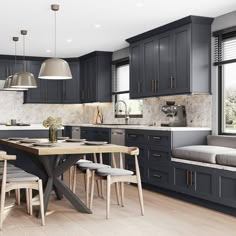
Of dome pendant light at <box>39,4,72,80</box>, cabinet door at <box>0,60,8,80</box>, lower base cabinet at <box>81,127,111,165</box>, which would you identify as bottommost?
lower base cabinet at <box>81,127,111,165</box>

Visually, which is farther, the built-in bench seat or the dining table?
the built-in bench seat

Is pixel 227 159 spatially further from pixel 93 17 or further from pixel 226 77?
pixel 93 17

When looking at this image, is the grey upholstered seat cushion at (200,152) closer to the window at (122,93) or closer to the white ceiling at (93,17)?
the white ceiling at (93,17)

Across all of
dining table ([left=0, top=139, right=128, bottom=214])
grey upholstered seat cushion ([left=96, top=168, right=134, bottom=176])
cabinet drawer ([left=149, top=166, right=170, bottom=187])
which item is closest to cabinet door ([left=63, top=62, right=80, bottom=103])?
cabinet drawer ([left=149, top=166, right=170, bottom=187])

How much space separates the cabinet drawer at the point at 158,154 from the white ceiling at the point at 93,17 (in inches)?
69.8

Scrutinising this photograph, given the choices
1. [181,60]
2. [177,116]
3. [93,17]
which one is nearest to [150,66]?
[181,60]

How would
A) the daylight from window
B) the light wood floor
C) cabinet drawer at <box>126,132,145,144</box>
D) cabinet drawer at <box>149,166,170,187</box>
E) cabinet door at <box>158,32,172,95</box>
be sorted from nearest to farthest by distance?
the light wood floor → cabinet drawer at <box>149,166,170,187</box> → cabinet door at <box>158,32,172,95</box> → cabinet drawer at <box>126,132,145,144</box> → the daylight from window

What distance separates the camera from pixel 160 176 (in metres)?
5.79

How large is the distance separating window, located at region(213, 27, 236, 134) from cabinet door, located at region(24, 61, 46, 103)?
462 cm

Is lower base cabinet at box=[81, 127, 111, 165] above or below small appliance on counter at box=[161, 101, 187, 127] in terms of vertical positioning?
below

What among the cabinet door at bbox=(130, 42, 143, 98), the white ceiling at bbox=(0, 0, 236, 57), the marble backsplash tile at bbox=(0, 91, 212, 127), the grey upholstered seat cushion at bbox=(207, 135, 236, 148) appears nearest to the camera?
the white ceiling at bbox=(0, 0, 236, 57)

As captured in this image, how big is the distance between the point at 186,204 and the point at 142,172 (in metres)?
1.26

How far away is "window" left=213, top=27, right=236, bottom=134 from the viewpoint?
5539 mm

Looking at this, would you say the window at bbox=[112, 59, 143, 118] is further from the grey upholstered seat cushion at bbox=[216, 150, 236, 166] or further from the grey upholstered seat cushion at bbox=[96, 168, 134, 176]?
the grey upholstered seat cushion at bbox=[96, 168, 134, 176]
